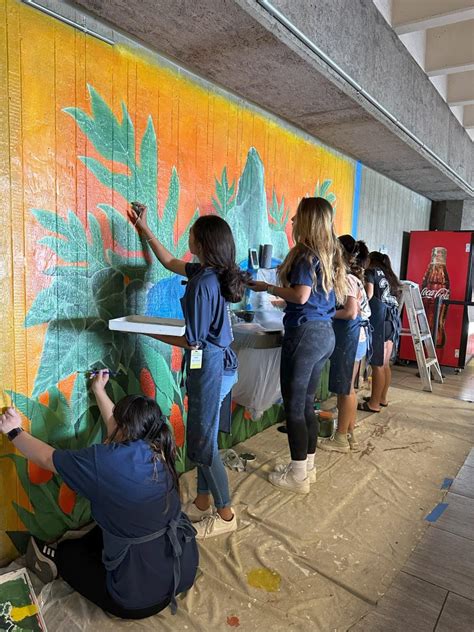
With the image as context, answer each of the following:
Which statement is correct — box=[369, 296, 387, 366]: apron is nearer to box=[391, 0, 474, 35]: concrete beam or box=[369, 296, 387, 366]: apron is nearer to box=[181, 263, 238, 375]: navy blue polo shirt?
box=[391, 0, 474, 35]: concrete beam

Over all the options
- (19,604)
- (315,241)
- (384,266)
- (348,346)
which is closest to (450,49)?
(384,266)

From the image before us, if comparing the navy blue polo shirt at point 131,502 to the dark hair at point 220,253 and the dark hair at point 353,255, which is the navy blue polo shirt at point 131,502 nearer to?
the dark hair at point 220,253

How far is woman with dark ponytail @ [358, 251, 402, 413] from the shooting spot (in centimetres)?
405

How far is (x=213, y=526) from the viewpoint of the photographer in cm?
221

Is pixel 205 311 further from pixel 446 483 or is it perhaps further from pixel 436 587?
pixel 446 483

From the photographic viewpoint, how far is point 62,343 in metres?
2.05

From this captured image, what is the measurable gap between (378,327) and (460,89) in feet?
7.83

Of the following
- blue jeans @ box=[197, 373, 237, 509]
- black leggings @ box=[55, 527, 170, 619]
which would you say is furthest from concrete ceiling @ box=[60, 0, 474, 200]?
black leggings @ box=[55, 527, 170, 619]

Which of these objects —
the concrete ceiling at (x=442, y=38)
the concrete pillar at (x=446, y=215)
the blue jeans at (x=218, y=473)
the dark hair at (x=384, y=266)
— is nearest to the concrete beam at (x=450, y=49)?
the concrete ceiling at (x=442, y=38)

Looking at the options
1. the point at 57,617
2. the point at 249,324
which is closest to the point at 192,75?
the point at 249,324

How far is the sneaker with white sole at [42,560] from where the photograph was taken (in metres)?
1.84

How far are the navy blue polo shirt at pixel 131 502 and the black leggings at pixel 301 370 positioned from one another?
1037 millimetres

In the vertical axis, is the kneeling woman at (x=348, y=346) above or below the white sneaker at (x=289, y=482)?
above

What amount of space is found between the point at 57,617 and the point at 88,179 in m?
1.79
